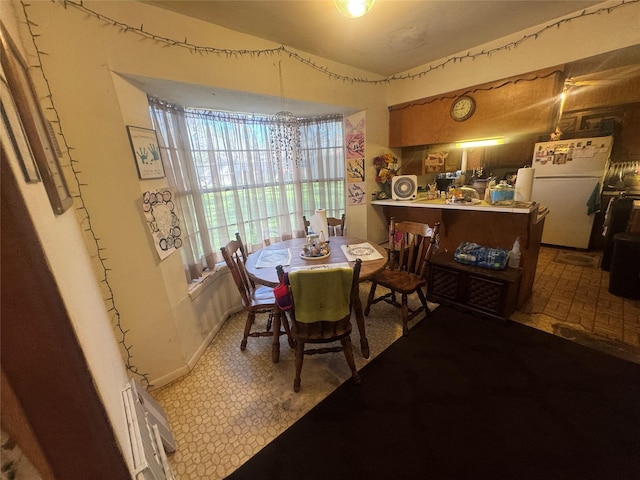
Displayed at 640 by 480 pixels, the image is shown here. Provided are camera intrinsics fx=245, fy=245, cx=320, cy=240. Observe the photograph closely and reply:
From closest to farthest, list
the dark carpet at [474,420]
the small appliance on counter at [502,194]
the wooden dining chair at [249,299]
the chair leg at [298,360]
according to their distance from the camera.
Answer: the dark carpet at [474,420], the chair leg at [298,360], the wooden dining chair at [249,299], the small appliance on counter at [502,194]

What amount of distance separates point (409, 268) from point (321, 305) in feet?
4.02

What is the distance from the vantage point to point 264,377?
1789mm

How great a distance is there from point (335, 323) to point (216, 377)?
1.00 meters

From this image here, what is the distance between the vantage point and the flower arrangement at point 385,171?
311cm

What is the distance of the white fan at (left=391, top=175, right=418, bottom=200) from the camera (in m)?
3.00

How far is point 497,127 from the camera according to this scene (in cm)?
251

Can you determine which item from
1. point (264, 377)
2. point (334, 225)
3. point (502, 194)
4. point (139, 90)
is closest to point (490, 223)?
point (502, 194)

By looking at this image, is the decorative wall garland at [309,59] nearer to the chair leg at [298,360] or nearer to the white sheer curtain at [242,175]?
the white sheer curtain at [242,175]

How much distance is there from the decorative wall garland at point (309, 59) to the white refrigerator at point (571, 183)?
225cm

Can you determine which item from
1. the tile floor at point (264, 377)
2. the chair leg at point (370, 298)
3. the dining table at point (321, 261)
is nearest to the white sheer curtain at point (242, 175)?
the dining table at point (321, 261)

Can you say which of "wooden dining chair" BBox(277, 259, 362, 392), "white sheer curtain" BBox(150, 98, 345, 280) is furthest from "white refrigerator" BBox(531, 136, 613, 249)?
"wooden dining chair" BBox(277, 259, 362, 392)

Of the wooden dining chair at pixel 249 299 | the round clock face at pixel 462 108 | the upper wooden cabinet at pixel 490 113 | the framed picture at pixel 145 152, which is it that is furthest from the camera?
the round clock face at pixel 462 108

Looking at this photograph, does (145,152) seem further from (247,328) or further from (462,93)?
(462,93)

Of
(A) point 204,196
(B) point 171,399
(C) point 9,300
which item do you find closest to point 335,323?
(B) point 171,399
